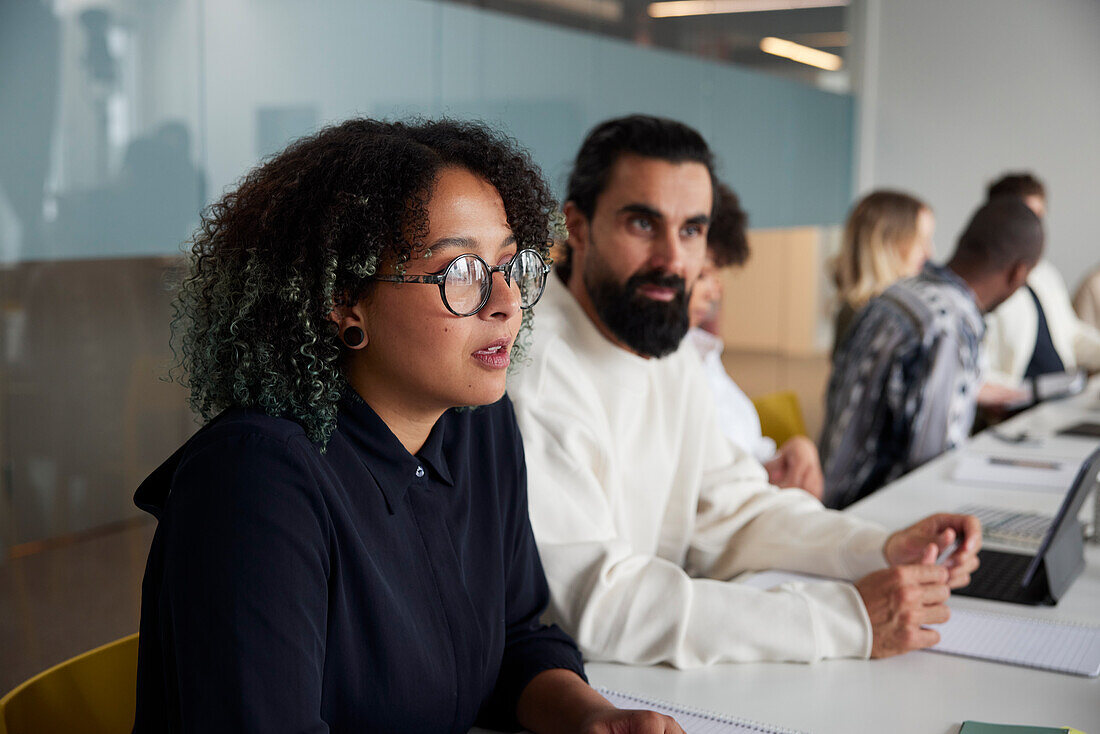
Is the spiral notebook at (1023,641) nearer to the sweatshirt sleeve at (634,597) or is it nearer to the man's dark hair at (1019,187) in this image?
the sweatshirt sleeve at (634,597)

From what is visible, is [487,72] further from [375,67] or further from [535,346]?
[535,346]

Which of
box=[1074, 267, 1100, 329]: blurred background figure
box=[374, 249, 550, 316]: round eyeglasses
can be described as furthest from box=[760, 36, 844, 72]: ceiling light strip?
box=[374, 249, 550, 316]: round eyeglasses

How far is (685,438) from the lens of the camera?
6.20 feet

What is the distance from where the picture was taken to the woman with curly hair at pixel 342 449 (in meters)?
0.92

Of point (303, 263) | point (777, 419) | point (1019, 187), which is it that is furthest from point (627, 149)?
point (1019, 187)

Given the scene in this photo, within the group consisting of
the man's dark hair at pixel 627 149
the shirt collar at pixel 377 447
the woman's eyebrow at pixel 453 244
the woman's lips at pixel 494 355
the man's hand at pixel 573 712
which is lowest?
the man's hand at pixel 573 712

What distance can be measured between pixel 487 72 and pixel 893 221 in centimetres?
194

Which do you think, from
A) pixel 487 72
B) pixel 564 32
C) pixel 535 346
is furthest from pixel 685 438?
pixel 564 32

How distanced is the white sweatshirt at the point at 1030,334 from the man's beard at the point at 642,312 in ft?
8.51

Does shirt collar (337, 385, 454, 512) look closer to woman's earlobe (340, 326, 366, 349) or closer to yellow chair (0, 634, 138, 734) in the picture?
woman's earlobe (340, 326, 366, 349)

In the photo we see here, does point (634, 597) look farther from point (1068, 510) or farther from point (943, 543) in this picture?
point (1068, 510)

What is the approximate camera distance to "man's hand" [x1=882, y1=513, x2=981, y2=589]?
1.62m

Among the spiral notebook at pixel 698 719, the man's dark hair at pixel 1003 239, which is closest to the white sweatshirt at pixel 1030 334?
the man's dark hair at pixel 1003 239

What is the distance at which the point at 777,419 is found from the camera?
335 centimetres
